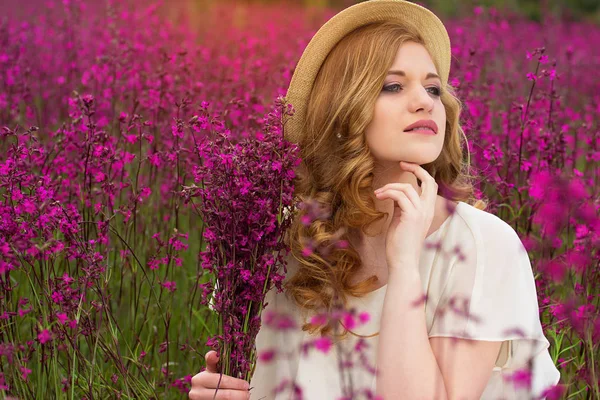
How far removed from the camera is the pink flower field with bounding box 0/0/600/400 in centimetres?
226

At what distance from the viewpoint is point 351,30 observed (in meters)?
2.80

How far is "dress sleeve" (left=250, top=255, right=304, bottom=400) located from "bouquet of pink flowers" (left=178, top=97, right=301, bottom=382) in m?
0.36

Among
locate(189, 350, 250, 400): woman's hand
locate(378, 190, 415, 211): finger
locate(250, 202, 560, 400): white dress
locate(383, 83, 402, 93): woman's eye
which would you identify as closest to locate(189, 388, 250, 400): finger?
locate(189, 350, 250, 400): woman's hand

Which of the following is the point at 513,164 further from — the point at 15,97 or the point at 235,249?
the point at 15,97

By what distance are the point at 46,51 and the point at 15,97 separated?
186 cm

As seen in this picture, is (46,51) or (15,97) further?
(46,51)

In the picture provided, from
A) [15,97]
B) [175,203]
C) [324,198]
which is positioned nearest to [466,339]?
[324,198]

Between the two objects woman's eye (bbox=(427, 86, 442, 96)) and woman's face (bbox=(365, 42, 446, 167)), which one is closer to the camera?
woman's face (bbox=(365, 42, 446, 167))

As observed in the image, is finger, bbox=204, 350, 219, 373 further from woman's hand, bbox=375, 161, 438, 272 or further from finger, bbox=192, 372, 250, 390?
woman's hand, bbox=375, 161, 438, 272

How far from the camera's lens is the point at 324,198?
9.03 ft

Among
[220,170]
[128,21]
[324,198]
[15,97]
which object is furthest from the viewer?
[128,21]

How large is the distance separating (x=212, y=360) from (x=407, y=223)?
0.72 m

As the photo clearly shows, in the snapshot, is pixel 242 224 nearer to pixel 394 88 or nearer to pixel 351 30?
pixel 394 88

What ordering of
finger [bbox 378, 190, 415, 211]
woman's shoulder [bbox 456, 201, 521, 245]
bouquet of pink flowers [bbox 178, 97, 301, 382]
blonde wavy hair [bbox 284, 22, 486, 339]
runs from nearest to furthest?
bouquet of pink flowers [bbox 178, 97, 301, 382], finger [bbox 378, 190, 415, 211], woman's shoulder [bbox 456, 201, 521, 245], blonde wavy hair [bbox 284, 22, 486, 339]
